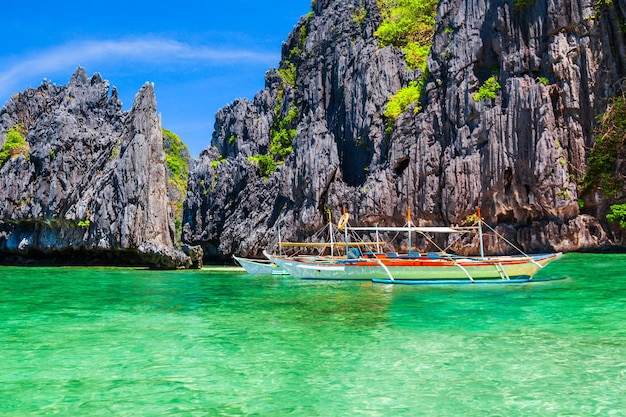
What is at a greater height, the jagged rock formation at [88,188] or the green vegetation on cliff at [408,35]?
the green vegetation on cliff at [408,35]

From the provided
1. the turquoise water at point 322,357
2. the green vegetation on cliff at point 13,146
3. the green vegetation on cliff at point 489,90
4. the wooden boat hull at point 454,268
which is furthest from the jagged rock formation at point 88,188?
the turquoise water at point 322,357

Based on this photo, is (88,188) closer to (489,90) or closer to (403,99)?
(403,99)

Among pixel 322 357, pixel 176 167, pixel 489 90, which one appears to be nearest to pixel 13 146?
pixel 176 167

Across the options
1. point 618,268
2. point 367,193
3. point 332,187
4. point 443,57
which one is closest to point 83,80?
point 332,187

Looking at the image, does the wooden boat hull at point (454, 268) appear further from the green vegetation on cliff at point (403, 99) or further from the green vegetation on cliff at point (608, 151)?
the green vegetation on cliff at point (403, 99)

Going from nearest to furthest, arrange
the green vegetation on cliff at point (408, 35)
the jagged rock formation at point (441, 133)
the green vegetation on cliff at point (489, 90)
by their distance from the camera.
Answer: the jagged rock formation at point (441, 133) < the green vegetation on cliff at point (489, 90) < the green vegetation on cliff at point (408, 35)

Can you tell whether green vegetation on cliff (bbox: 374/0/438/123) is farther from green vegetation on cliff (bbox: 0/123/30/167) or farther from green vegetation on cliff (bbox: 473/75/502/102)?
green vegetation on cliff (bbox: 0/123/30/167)

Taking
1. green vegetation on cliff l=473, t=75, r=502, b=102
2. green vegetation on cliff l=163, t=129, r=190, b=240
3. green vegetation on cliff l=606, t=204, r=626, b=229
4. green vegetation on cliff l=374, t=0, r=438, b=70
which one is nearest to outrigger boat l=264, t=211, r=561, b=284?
green vegetation on cliff l=606, t=204, r=626, b=229

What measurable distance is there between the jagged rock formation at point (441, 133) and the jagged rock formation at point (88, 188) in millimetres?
13998

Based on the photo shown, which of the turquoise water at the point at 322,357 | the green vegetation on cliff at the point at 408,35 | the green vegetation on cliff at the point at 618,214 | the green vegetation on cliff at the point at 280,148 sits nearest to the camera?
the turquoise water at the point at 322,357

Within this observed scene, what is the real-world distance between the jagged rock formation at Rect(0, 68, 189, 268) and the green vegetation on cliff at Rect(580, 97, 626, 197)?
39583 millimetres

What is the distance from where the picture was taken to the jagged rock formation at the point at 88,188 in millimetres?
58844

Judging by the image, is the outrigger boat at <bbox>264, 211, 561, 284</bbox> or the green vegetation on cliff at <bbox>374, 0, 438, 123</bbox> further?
the green vegetation on cliff at <bbox>374, 0, 438, 123</bbox>

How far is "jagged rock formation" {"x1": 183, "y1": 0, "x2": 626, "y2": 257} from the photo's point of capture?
47125mm
